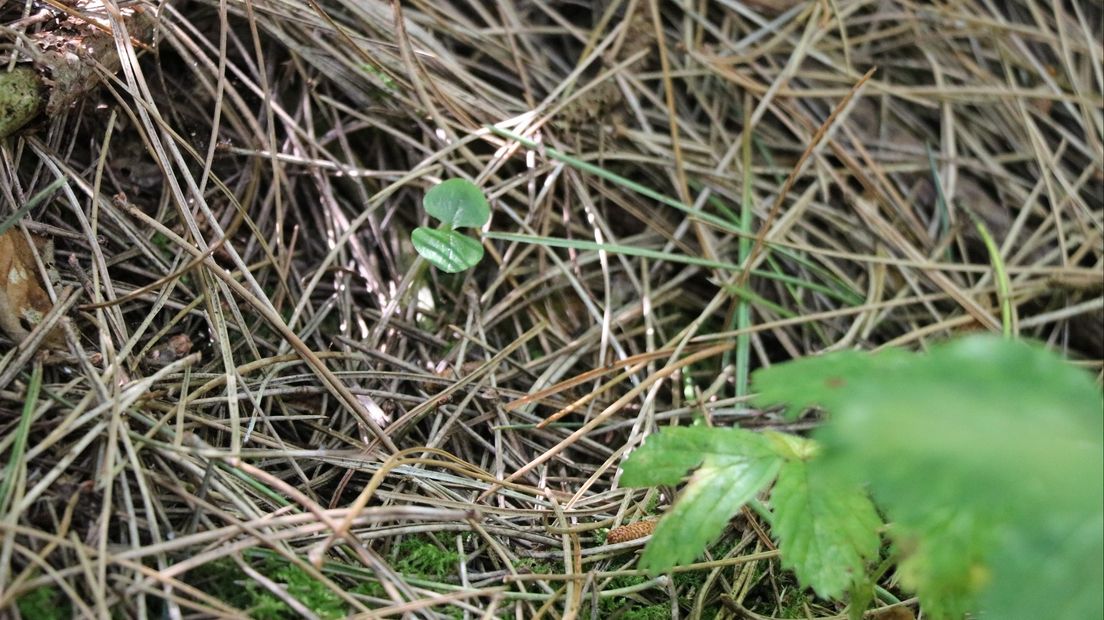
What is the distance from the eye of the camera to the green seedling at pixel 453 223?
2.03 metres

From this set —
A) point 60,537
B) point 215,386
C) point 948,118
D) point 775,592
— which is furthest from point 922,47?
point 60,537

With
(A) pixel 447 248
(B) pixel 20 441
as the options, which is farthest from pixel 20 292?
(A) pixel 447 248

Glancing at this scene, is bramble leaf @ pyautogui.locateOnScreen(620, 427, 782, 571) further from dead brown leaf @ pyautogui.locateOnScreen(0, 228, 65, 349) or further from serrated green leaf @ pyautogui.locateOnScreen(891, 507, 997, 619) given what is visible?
dead brown leaf @ pyautogui.locateOnScreen(0, 228, 65, 349)

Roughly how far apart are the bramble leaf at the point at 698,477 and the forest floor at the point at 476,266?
0.30 metres

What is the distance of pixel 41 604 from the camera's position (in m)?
1.26

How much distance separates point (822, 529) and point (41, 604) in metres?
1.17

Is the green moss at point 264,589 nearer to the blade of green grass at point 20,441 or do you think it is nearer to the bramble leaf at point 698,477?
the blade of green grass at point 20,441

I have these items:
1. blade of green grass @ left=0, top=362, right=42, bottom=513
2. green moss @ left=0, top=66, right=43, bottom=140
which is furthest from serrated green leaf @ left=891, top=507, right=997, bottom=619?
green moss @ left=0, top=66, right=43, bottom=140

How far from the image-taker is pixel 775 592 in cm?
173

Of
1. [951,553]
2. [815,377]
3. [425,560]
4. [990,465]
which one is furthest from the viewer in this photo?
[425,560]

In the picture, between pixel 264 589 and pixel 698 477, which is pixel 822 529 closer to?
pixel 698 477

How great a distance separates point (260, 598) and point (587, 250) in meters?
1.28

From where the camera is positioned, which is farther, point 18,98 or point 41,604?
point 18,98

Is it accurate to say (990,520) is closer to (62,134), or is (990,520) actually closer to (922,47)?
(62,134)
